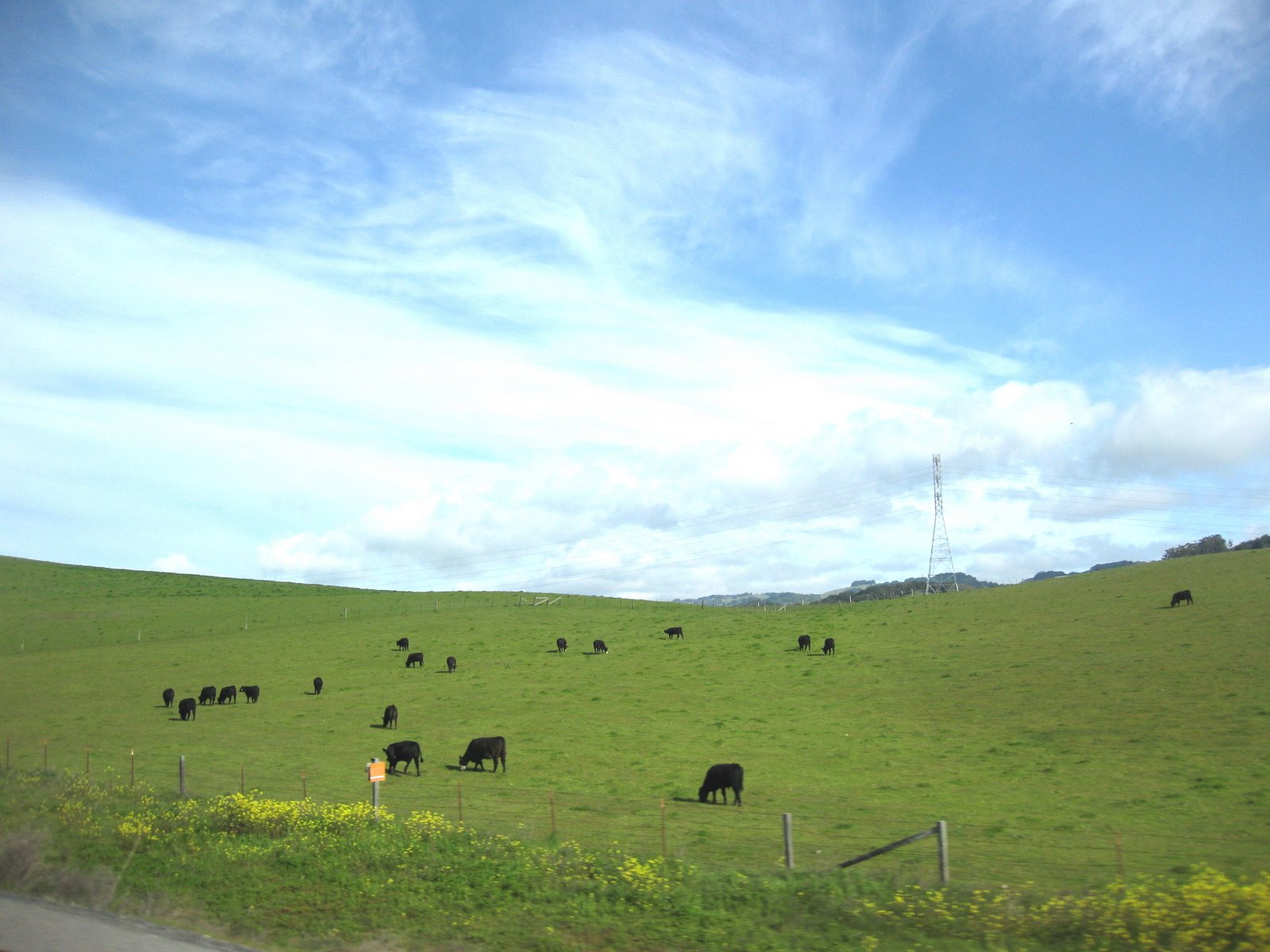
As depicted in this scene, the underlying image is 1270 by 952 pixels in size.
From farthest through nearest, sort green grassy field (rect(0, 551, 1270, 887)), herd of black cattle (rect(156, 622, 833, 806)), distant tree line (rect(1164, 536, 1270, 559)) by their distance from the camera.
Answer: distant tree line (rect(1164, 536, 1270, 559))
herd of black cattle (rect(156, 622, 833, 806))
green grassy field (rect(0, 551, 1270, 887))

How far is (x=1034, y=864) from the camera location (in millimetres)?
18062

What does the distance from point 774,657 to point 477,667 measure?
18665 mm

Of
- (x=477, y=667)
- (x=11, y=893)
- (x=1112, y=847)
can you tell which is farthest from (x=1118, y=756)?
(x=477, y=667)

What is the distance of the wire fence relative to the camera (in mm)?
17906

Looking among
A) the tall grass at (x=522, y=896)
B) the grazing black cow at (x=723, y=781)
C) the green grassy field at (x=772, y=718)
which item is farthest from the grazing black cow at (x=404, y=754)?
the tall grass at (x=522, y=896)

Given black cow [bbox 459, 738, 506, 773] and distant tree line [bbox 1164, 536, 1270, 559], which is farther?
distant tree line [bbox 1164, 536, 1270, 559]

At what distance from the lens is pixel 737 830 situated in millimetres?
23125

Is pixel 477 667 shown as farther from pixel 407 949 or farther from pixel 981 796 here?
pixel 407 949

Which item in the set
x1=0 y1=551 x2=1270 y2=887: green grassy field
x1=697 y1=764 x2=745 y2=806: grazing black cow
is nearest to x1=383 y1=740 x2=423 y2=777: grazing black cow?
x1=0 y1=551 x2=1270 y2=887: green grassy field

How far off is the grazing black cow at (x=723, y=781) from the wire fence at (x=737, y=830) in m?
0.59

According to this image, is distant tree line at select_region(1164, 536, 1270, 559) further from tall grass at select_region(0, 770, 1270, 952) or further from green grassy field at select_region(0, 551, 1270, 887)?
tall grass at select_region(0, 770, 1270, 952)

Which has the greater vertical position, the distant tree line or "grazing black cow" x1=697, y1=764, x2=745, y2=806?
the distant tree line

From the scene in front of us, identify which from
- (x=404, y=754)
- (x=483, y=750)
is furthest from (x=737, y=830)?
(x=404, y=754)

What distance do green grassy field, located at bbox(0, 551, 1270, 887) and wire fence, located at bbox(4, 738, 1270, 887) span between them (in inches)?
5.1
